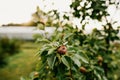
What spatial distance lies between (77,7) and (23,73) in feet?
18.3

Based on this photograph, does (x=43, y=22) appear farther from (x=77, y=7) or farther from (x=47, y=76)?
(x=47, y=76)

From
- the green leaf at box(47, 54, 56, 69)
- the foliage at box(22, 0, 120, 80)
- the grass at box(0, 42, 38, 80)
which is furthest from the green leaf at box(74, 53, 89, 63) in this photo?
the grass at box(0, 42, 38, 80)

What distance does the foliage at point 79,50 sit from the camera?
2.34 m

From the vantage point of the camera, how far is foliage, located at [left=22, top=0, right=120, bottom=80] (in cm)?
234

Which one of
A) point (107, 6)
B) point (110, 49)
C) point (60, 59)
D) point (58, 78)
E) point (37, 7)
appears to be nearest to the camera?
point (60, 59)

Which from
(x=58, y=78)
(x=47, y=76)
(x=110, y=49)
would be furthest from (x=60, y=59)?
(x=110, y=49)

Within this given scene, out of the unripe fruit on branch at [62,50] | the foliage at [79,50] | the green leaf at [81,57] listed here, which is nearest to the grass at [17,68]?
the foliage at [79,50]

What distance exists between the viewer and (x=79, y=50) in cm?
246

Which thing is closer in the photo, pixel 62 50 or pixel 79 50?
pixel 62 50

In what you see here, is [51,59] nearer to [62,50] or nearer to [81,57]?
[62,50]

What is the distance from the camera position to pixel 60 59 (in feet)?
7.59

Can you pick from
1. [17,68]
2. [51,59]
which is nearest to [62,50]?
[51,59]

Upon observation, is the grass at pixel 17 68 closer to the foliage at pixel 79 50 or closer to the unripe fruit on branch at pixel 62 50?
the foliage at pixel 79 50

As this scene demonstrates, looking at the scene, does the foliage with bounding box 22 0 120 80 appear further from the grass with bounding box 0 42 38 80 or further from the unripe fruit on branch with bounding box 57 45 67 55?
the grass with bounding box 0 42 38 80
